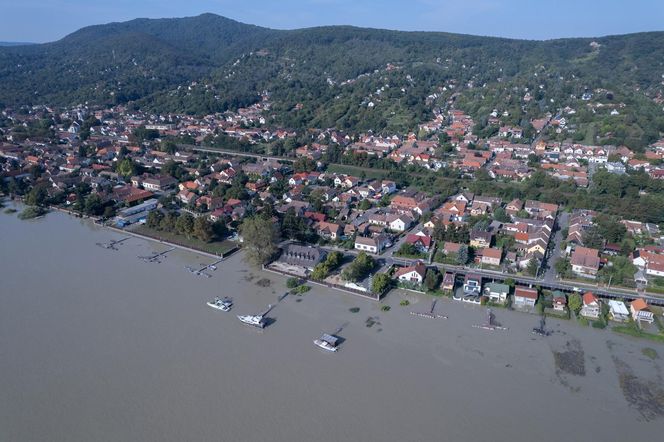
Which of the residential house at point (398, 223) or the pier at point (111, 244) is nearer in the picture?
the pier at point (111, 244)

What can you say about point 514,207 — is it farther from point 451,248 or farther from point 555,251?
point 451,248

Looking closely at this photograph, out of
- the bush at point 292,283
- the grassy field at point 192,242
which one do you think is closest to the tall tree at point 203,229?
the grassy field at point 192,242

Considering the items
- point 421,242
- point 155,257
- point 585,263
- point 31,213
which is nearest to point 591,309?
point 585,263

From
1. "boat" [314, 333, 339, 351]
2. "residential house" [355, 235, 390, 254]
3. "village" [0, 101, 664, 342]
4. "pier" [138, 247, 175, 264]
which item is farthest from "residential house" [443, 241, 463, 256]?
"pier" [138, 247, 175, 264]

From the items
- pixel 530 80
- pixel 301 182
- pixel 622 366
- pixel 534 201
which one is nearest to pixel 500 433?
pixel 622 366

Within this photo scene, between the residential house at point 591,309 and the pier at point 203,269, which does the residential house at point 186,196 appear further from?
the residential house at point 591,309
